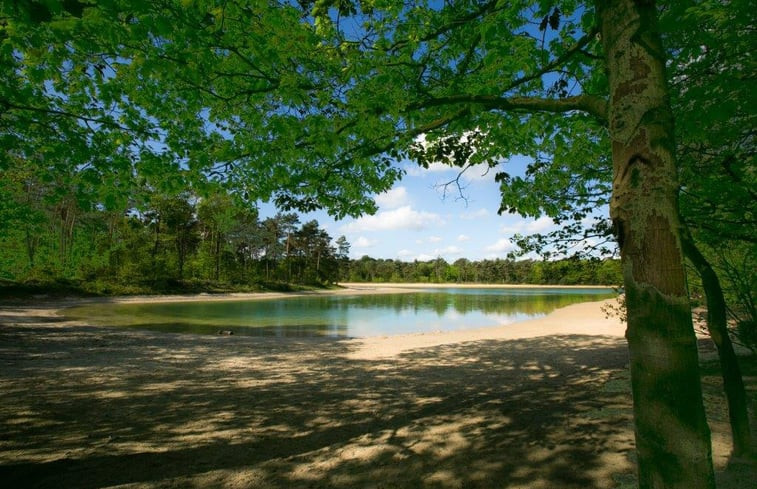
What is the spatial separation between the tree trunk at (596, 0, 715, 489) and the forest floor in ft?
6.22

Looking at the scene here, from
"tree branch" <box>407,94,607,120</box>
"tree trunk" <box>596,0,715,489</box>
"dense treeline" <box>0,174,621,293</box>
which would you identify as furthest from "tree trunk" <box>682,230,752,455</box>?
"dense treeline" <box>0,174,621,293</box>

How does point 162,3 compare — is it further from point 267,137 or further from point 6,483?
point 6,483

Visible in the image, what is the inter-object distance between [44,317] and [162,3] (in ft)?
78.1

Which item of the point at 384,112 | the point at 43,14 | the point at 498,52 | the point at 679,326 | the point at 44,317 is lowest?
the point at 44,317

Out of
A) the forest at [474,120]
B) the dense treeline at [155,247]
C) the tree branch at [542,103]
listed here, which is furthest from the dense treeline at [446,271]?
the tree branch at [542,103]

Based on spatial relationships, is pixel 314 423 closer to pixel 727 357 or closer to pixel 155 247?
pixel 727 357

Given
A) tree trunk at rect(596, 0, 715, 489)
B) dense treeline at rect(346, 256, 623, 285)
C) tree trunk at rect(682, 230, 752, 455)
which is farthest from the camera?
dense treeline at rect(346, 256, 623, 285)

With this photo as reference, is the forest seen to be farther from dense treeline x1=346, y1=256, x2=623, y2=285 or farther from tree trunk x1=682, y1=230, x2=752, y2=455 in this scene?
dense treeline x1=346, y1=256, x2=623, y2=285

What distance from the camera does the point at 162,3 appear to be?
3010 millimetres

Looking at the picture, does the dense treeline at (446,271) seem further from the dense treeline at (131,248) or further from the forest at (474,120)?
the forest at (474,120)

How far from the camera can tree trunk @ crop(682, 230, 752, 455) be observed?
11.0ft

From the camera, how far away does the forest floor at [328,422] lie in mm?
3549

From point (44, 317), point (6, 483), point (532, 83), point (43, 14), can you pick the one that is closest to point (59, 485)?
point (6, 483)

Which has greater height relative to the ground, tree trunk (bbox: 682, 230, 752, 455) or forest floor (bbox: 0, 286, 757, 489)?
tree trunk (bbox: 682, 230, 752, 455)
